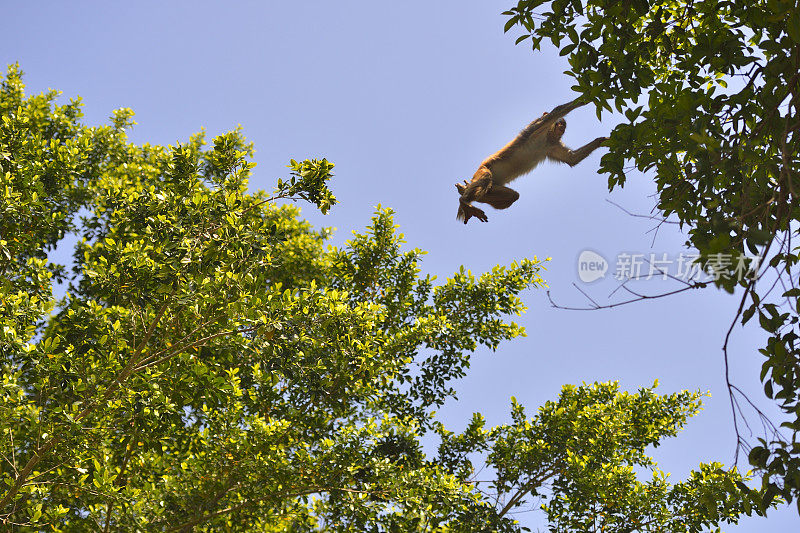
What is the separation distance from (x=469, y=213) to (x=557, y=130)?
1331 mm

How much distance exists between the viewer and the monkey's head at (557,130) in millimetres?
6660

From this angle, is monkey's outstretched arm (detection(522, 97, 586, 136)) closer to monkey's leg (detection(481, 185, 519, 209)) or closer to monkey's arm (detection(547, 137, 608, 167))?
monkey's arm (detection(547, 137, 608, 167))

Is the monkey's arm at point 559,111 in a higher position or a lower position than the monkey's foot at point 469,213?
higher

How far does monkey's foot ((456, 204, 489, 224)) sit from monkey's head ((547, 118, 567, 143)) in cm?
120

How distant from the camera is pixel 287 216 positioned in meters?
11.8

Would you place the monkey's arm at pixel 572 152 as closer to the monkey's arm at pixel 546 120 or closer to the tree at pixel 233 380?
the monkey's arm at pixel 546 120

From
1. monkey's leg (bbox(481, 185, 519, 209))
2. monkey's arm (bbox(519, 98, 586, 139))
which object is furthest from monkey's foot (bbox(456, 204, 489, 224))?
monkey's arm (bbox(519, 98, 586, 139))

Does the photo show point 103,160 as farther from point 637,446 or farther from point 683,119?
point 637,446

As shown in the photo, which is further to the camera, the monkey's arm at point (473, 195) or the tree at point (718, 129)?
the monkey's arm at point (473, 195)

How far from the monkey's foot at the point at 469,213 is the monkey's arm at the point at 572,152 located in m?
1.16

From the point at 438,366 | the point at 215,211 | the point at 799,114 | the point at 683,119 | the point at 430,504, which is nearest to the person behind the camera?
the point at 799,114

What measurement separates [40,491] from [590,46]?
19.5 feet

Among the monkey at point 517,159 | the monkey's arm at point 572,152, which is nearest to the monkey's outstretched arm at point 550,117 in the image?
the monkey at point 517,159

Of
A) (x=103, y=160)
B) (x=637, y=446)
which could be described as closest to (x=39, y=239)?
(x=103, y=160)
